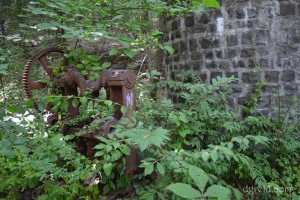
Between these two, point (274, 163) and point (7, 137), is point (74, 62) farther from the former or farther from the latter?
point (274, 163)

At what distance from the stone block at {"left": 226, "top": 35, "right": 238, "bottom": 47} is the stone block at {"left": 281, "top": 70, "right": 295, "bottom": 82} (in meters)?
0.88

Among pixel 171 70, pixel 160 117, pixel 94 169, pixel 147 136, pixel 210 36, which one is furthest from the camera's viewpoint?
pixel 171 70

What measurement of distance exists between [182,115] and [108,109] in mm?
782

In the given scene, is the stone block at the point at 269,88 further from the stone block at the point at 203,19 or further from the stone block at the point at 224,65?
the stone block at the point at 203,19

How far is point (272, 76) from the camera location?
14.6 ft

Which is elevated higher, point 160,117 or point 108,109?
point 108,109

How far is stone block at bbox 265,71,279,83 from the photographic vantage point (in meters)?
4.43

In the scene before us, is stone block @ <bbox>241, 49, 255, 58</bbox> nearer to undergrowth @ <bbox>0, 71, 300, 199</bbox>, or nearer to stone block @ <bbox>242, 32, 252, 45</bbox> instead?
stone block @ <bbox>242, 32, 252, 45</bbox>

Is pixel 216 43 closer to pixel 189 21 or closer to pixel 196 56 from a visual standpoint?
pixel 196 56

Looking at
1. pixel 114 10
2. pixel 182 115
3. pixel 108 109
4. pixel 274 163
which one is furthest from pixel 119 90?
pixel 274 163

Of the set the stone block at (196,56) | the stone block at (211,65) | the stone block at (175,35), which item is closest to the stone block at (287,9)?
the stone block at (211,65)

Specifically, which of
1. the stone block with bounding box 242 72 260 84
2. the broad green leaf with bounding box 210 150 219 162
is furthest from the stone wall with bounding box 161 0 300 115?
the broad green leaf with bounding box 210 150 219 162

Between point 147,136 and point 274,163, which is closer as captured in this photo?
point 147,136

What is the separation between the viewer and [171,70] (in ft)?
19.0
